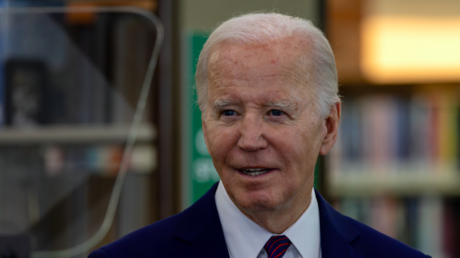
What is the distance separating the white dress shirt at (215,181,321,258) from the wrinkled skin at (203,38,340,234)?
0.17 ft

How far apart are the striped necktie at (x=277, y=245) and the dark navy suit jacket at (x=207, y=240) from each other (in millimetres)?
75

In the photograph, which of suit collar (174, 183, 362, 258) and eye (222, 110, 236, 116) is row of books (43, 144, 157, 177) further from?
eye (222, 110, 236, 116)

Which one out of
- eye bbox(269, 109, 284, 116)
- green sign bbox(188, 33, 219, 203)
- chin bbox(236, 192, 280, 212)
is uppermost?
eye bbox(269, 109, 284, 116)

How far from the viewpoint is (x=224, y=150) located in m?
0.97

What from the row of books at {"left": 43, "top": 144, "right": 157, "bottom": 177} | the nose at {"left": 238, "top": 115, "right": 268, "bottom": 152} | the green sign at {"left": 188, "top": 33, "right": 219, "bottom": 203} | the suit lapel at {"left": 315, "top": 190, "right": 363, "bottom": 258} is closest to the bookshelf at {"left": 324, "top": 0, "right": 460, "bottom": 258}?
the green sign at {"left": 188, "top": 33, "right": 219, "bottom": 203}

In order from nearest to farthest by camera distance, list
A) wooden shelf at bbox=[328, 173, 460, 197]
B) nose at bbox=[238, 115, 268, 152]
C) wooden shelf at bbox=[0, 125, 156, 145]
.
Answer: nose at bbox=[238, 115, 268, 152]
wooden shelf at bbox=[0, 125, 156, 145]
wooden shelf at bbox=[328, 173, 460, 197]

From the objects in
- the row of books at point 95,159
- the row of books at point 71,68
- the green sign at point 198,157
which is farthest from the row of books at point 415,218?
the row of books at point 71,68

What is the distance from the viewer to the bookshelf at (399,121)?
93.6 inches

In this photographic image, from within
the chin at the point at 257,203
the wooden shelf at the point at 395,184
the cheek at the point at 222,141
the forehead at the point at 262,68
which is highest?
the forehead at the point at 262,68

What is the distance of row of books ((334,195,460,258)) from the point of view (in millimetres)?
2426

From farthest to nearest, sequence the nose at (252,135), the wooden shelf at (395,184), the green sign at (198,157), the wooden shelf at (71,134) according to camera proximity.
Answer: the wooden shelf at (395,184) < the green sign at (198,157) < the wooden shelf at (71,134) < the nose at (252,135)

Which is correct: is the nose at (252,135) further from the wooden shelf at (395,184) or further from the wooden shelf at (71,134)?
the wooden shelf at (395,184)

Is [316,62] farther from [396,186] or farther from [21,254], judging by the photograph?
[396,186]

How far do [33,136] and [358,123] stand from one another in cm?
138
